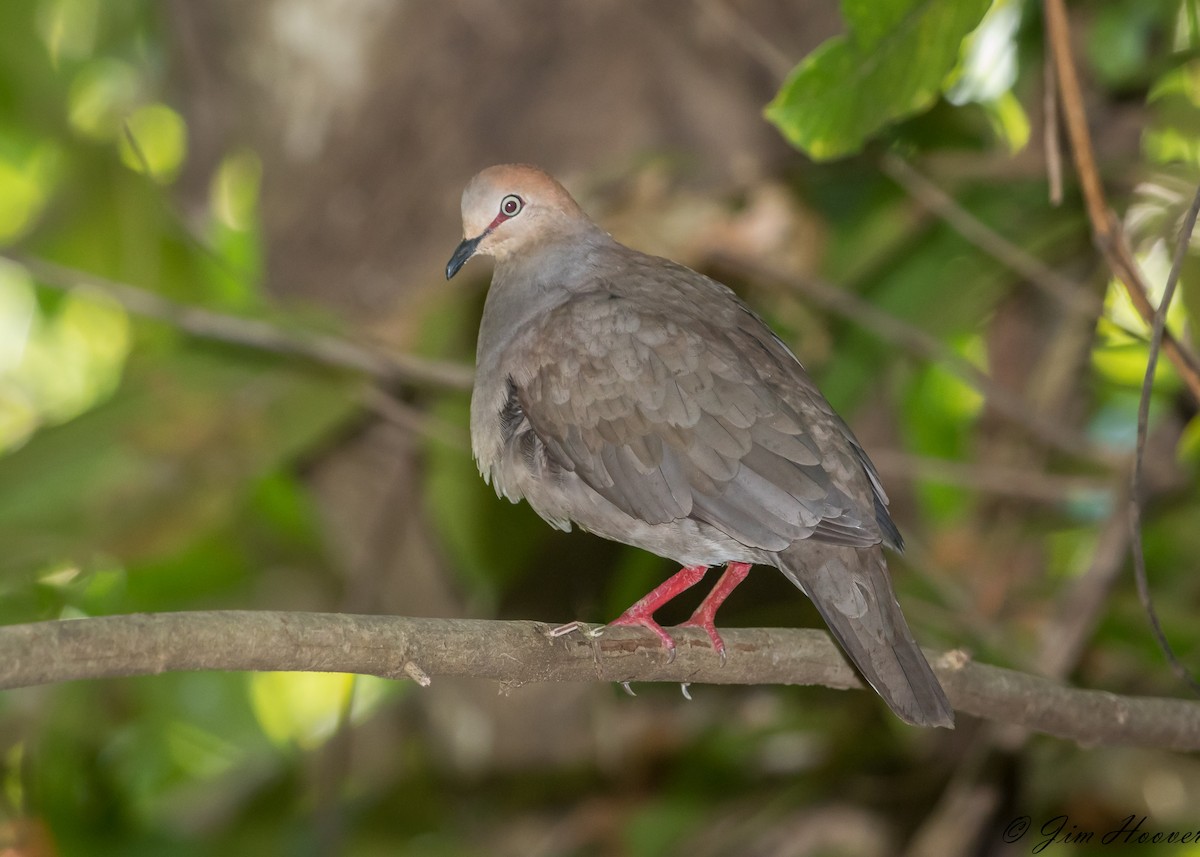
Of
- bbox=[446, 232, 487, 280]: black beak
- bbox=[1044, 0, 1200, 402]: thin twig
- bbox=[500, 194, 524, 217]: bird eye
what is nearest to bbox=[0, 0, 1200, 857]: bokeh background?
bbox=[446, 232, 487, 280]: black beak

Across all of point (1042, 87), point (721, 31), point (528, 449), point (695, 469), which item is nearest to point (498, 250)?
point (528, 449)

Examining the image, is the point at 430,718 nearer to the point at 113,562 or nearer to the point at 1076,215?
the point at 113,562

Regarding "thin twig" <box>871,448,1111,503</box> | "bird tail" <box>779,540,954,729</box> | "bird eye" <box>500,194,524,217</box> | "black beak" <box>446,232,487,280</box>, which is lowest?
"thin twig" <box>871,448,1111,503</box>

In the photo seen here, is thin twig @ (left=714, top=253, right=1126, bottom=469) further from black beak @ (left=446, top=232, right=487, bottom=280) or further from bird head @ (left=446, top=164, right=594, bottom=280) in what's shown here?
black beak @ (left=446, top=232, right=487, bottom=280)

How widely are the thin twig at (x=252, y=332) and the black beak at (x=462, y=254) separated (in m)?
0.43

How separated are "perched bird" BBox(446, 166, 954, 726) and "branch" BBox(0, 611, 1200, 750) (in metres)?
0.12

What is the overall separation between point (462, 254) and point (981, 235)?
1.58 m

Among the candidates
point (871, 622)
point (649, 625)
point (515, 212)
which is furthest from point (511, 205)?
point (871, 622)

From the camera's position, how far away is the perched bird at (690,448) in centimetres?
285

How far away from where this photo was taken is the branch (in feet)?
6.56

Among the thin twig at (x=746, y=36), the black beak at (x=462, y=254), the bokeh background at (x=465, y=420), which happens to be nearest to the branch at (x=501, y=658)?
the bokeh background at (x=465, y=420)

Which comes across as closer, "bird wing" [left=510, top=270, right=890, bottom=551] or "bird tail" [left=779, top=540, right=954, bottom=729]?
"bird tail" [left=779, top=540, right=954, bottom=729]

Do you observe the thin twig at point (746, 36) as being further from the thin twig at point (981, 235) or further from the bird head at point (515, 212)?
the bird head at point (515, 212)

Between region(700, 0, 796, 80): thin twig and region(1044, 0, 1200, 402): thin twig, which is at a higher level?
region(700, 0, 796, 80): thin twig
